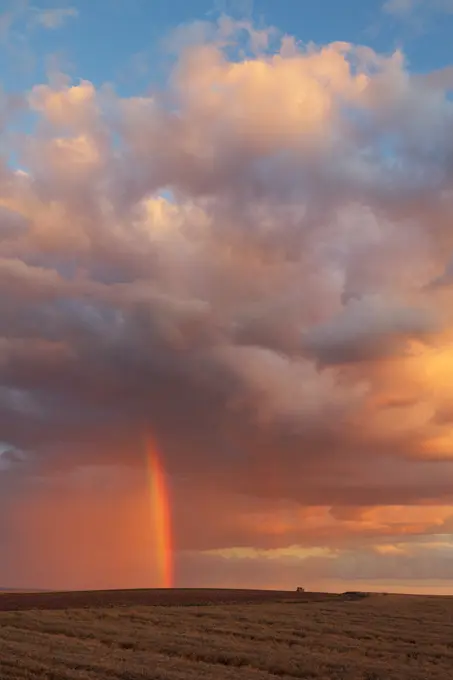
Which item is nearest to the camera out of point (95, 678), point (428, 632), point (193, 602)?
point (95, 678)

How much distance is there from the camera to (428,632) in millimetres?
61844

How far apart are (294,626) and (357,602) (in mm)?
35900

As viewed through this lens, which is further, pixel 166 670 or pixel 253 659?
pixel 253 659

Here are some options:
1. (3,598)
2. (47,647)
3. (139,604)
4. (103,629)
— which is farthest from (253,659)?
(3,598)

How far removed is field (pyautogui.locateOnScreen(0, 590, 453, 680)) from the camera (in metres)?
37.1

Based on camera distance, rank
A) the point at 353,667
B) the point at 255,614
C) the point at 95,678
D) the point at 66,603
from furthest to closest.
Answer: the point at 66,603 → the point at 255,614 → the point at 353,667 → the point at 95,678

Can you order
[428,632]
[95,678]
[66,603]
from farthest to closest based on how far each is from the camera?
[66,603]
[428,632]
[95,678]

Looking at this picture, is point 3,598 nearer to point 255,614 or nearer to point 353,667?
point 255,614

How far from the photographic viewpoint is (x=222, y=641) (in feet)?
165

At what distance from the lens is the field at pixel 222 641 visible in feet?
122

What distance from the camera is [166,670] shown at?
36281 millimetres

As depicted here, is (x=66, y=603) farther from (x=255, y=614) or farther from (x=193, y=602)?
A: (x=255, y=614)

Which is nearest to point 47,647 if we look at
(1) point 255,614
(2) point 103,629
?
(2) point 103,629

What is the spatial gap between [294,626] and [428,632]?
11.4 metres
